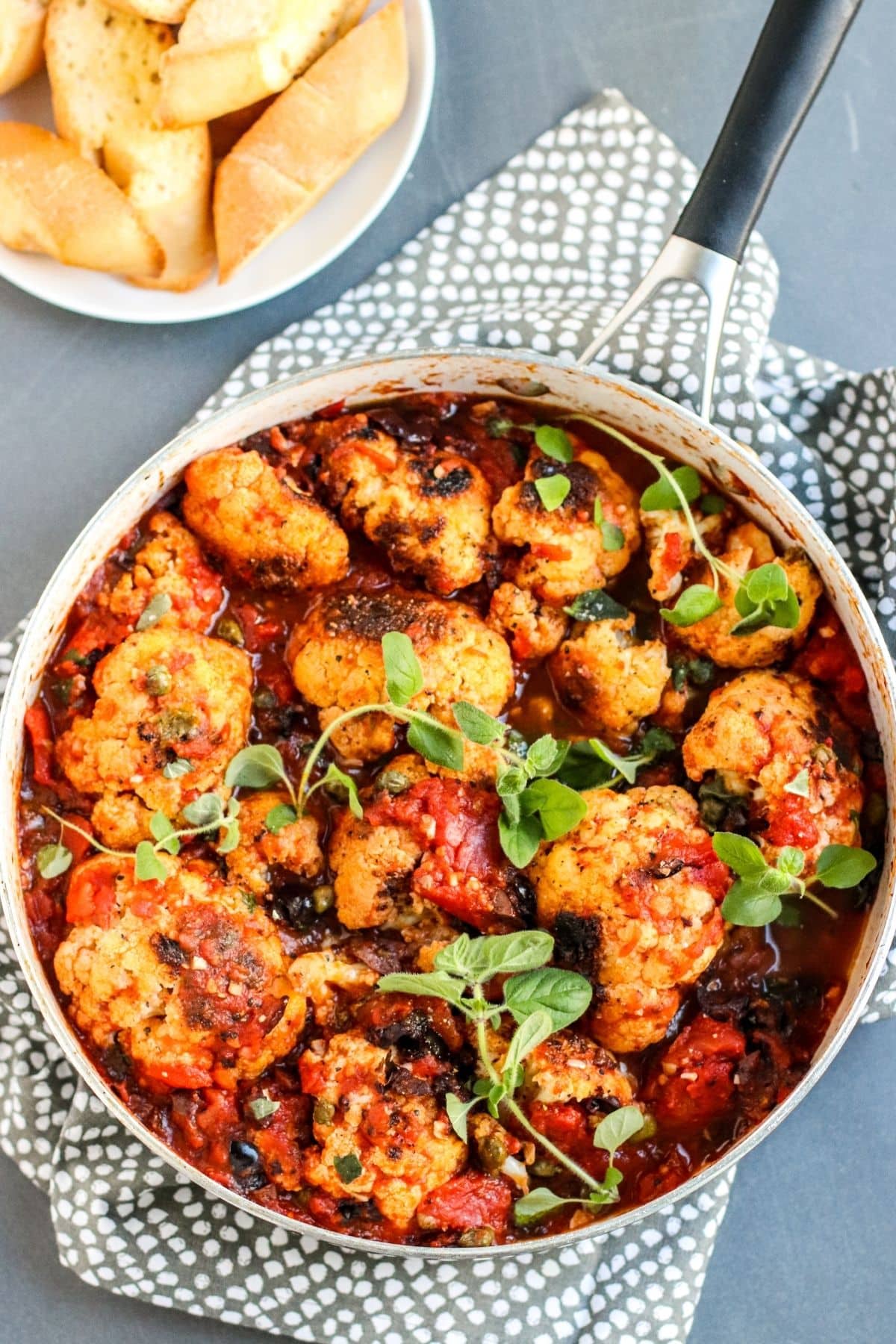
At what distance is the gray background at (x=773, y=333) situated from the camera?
310 cm

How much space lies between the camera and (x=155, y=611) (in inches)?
109

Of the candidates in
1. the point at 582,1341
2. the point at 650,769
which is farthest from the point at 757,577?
the point at 582,1341

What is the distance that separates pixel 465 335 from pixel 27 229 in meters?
1.09

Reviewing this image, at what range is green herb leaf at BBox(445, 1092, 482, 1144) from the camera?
8.19ft

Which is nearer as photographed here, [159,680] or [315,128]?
[159,680]

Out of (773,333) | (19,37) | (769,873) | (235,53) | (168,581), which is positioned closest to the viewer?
(769,873)

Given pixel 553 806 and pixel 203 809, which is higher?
pixel 553 806

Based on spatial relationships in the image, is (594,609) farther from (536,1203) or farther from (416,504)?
(536,1203)

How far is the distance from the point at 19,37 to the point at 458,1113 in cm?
269

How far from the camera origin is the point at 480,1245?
2594 mm

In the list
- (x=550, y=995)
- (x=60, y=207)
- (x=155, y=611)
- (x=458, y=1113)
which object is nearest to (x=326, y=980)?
(x=458, y=1113)

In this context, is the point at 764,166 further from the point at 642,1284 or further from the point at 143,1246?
the point at 143,1246

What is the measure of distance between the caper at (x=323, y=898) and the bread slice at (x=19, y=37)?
2.10 meters

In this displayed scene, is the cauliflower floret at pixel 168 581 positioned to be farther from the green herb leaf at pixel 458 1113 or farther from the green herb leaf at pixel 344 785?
the green herb leaf at pixel 458 1113
